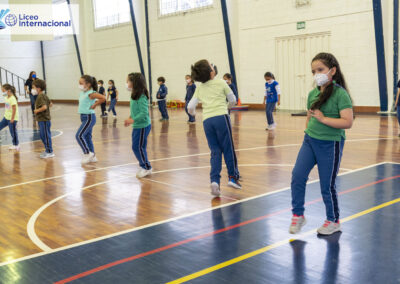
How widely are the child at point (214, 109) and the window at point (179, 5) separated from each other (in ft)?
50.4

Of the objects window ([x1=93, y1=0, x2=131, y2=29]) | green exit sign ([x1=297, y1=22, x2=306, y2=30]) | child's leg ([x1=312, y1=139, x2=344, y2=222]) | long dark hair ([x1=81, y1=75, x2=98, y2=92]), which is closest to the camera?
child's leg ([x1=312, y1=139, x2=344, y2=222])

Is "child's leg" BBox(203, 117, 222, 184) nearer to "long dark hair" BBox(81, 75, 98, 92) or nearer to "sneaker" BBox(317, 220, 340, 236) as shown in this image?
"sneaker" BBox(317, 220, 340, 236)

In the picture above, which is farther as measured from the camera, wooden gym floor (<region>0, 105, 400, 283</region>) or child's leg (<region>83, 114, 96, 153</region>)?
child's leg (<region>83, 114, 96, 153</region>)

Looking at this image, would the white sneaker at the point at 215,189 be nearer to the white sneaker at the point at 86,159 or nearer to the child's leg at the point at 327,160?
the child's leg at the point at 327,160

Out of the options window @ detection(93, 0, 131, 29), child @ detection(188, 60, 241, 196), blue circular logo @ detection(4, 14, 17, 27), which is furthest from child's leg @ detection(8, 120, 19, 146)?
blue circular logo @ detection(4, 14, 17, 27)

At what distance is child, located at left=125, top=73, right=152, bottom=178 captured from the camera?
6449mm

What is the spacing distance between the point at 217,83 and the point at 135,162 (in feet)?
10.1

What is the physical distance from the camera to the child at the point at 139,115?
6449 millimetres

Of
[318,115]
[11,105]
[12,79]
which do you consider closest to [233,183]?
[318,115]

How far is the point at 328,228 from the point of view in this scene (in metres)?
3.89

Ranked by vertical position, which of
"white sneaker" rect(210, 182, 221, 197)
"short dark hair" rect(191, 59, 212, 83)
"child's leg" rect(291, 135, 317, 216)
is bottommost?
"white sneaker" rect(210, 182, 221, 197)

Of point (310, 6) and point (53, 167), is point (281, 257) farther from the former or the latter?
point (310, 6)

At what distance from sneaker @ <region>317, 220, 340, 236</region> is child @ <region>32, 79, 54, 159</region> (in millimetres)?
6035

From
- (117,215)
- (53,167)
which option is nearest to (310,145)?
(117,215)
